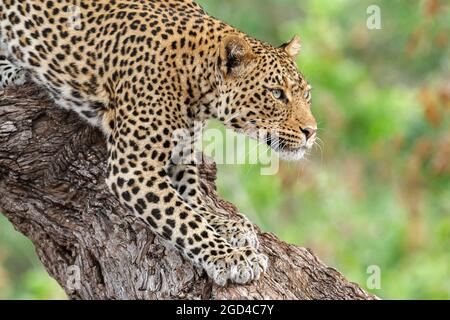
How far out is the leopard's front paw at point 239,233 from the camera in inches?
323

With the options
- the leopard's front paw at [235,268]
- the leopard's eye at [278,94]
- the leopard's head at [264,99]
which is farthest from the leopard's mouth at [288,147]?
the leopard's front paw at [235,268]

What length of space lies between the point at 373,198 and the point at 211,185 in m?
14.0

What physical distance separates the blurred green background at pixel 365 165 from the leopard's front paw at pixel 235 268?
7.03 meters

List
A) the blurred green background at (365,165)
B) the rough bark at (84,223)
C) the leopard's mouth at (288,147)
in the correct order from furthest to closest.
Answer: the blurred green background at (365,165)
the leopard's mouth at (288,147)
the rough bark at (84,223)

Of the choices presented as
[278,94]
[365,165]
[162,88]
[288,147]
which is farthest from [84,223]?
[365,165]

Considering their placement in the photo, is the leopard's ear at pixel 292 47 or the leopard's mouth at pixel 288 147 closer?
the leopard's mouth at pixel 288 147

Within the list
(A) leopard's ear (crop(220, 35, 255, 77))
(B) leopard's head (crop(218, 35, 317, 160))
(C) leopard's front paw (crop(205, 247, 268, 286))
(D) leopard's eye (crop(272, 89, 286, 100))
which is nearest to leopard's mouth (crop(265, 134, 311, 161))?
(B) leopard's head (crop(218, 35, 317, 160))

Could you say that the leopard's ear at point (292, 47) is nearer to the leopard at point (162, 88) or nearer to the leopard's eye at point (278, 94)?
the leopard at point (162, 88)

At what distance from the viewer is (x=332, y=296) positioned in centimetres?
795

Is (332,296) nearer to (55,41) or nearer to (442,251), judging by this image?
(55,41)

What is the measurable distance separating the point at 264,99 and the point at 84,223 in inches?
69.2

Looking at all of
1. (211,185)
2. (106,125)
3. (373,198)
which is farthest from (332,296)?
(373,198)

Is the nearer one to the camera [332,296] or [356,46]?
[332,296]

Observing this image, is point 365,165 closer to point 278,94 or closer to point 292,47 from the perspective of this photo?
point 292,47
